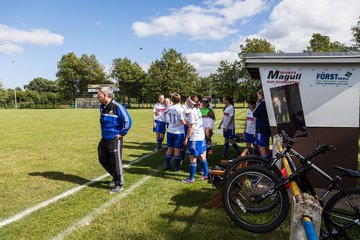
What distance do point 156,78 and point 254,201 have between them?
61.1 meters

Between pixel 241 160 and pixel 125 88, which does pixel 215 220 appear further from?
pixel 125 88

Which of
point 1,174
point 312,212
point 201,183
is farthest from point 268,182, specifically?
point 1,174

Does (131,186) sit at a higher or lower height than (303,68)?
lower

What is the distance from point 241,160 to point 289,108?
1760 mm

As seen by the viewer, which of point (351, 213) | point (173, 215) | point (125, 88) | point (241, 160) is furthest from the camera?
point (125, 88)

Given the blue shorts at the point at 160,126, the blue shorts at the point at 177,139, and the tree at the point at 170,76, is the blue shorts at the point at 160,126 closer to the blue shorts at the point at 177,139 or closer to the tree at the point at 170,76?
the blue shorts at the point at 177,139

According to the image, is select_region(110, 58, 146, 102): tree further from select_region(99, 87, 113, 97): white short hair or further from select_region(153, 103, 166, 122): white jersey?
select_region(99, 87, 113, 97): white short hair

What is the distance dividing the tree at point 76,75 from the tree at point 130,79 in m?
15.3

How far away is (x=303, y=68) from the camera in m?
5.77

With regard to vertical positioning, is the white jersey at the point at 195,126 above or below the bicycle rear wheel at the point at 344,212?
above

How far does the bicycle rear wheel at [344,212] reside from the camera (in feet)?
11.8

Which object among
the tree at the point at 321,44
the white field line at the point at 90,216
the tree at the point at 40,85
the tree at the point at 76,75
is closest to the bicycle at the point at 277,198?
the white field line at the point at 90,216

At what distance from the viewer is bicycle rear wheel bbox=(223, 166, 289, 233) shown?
12.6 ft

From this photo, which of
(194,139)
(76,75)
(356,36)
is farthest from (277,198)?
(76,75)
